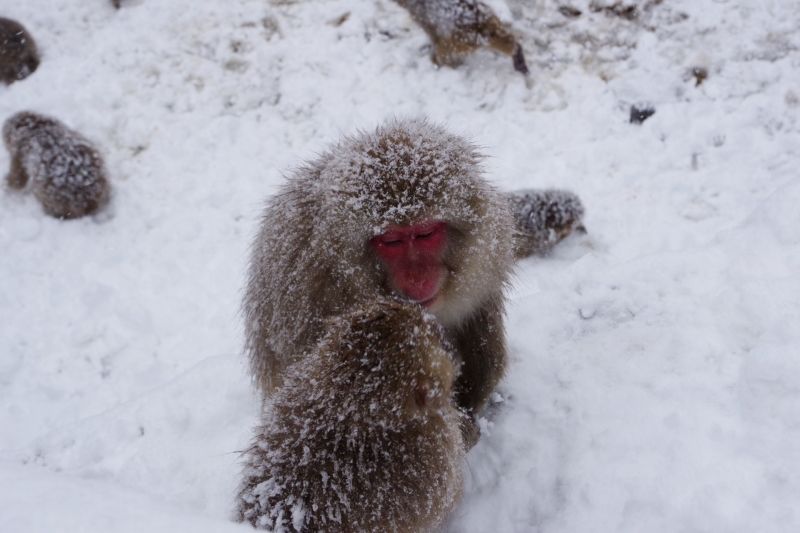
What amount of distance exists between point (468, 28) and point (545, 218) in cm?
229

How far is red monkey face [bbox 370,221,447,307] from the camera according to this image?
225cm

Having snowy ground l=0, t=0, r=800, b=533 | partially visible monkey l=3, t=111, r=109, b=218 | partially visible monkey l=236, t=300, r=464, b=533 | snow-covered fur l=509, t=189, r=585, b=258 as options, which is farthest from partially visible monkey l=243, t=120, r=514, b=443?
partially visible monkey l=3, t=111, r=109, b=218

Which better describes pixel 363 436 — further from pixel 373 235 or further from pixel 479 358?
pixel 479 358

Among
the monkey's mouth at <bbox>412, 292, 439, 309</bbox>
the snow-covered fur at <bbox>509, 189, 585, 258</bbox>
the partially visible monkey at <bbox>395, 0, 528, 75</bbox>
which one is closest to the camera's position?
the monkey's mouth at <bbox>412, 292, 439, 309</bbox>

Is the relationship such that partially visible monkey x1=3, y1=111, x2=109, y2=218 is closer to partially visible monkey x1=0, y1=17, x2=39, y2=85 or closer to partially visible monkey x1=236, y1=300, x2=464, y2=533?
partially visible monkey x1=0, y1=17, x2=39, y2=85

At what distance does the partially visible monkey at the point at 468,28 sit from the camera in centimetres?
565

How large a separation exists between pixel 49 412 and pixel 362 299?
304cm

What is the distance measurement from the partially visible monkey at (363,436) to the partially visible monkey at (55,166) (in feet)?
13.7

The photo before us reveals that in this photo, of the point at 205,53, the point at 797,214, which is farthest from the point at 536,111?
the point at 205,53

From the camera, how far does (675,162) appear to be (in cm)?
474

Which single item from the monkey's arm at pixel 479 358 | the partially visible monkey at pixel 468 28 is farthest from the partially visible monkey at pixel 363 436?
the partially visible monkey at pixel 468 28

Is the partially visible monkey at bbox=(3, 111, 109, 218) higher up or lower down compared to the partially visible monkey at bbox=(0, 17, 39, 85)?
lower down

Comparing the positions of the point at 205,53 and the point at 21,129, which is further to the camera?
the point at 205,53

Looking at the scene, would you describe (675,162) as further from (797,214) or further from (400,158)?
(400,158)
